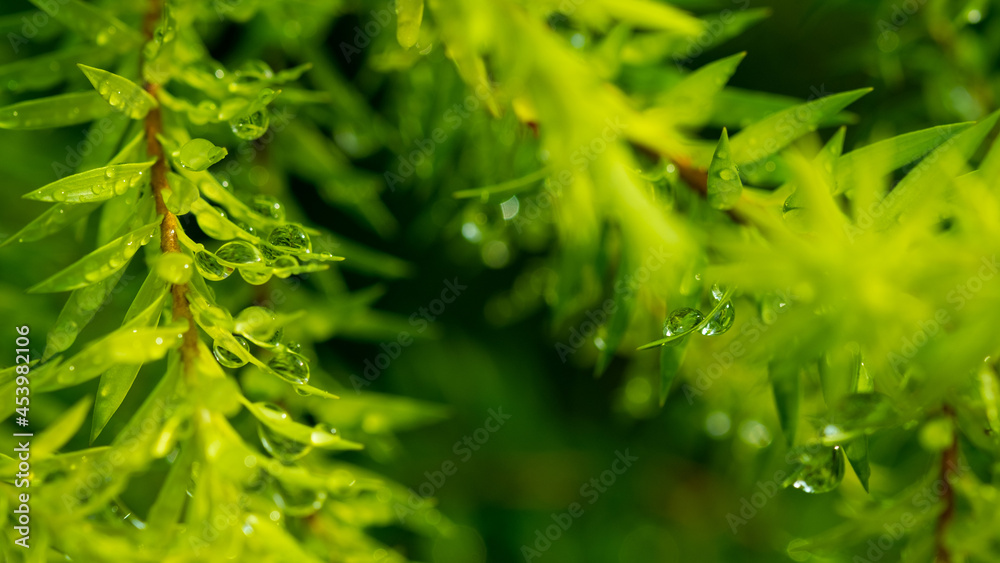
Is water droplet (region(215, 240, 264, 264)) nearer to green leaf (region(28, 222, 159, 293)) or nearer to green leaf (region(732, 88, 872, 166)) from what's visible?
green leaf (region(28, 222, 159, 293))

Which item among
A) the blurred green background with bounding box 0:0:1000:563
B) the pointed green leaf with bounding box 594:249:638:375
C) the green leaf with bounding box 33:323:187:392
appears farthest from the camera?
the blurred green background with bounding box 0:0:1000:563

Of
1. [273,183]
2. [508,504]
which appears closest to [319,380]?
[273,183]

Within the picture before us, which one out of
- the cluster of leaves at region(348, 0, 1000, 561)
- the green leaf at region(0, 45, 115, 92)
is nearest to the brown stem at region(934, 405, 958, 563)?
the cluster of leaves at region(348, 0, 1000, 561)

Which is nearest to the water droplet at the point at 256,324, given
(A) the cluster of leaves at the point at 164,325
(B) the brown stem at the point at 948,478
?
(A) the cluster of leaves at the point at 164,325

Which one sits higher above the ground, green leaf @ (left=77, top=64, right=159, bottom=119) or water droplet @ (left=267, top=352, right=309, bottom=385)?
green leaf @ (left=77, top=64, right=159, bottom=119)

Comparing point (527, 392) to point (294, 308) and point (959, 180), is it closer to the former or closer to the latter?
point (294, 308)

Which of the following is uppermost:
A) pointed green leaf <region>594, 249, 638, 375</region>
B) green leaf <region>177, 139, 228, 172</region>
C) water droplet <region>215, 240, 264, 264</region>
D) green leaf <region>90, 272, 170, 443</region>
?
green leaf <region>177, 139, 228, 172</region>

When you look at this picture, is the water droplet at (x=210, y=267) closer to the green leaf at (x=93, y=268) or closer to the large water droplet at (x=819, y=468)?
the green leaf at (x=93, y=268)
